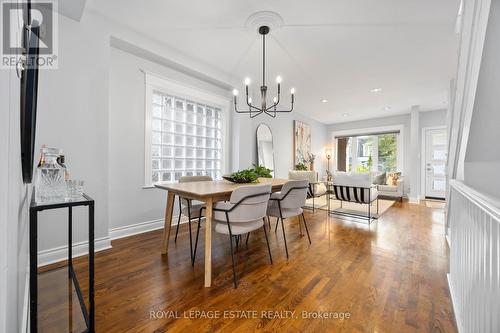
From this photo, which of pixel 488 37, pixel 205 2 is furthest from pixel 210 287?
pixel 205 2

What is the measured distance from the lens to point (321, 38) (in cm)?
268

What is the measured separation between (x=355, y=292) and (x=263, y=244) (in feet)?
3.98

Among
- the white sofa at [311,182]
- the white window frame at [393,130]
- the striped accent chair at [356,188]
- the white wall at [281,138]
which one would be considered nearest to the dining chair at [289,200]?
the striped accent chair at [356,188]

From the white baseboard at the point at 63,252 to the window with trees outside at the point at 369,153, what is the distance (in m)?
7.46

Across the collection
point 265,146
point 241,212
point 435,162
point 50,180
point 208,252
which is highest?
point 265,146

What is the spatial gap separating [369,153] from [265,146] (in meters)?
4.52

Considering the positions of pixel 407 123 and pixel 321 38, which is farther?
pixel 407 123

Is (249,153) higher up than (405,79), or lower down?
lower down

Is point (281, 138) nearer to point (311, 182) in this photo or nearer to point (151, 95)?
point (311, 182)

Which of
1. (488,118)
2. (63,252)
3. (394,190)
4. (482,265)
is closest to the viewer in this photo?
(482,265)

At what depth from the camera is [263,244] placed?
2713 mm

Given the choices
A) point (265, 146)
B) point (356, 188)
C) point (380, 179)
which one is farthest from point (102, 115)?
point (380, 179)

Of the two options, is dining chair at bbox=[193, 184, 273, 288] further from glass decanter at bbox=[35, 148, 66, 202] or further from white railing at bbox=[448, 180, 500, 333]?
white railing at bbox=[448, 180, 500, 333]

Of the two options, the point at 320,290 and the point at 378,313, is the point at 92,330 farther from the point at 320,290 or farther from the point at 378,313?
the point at 378,313
